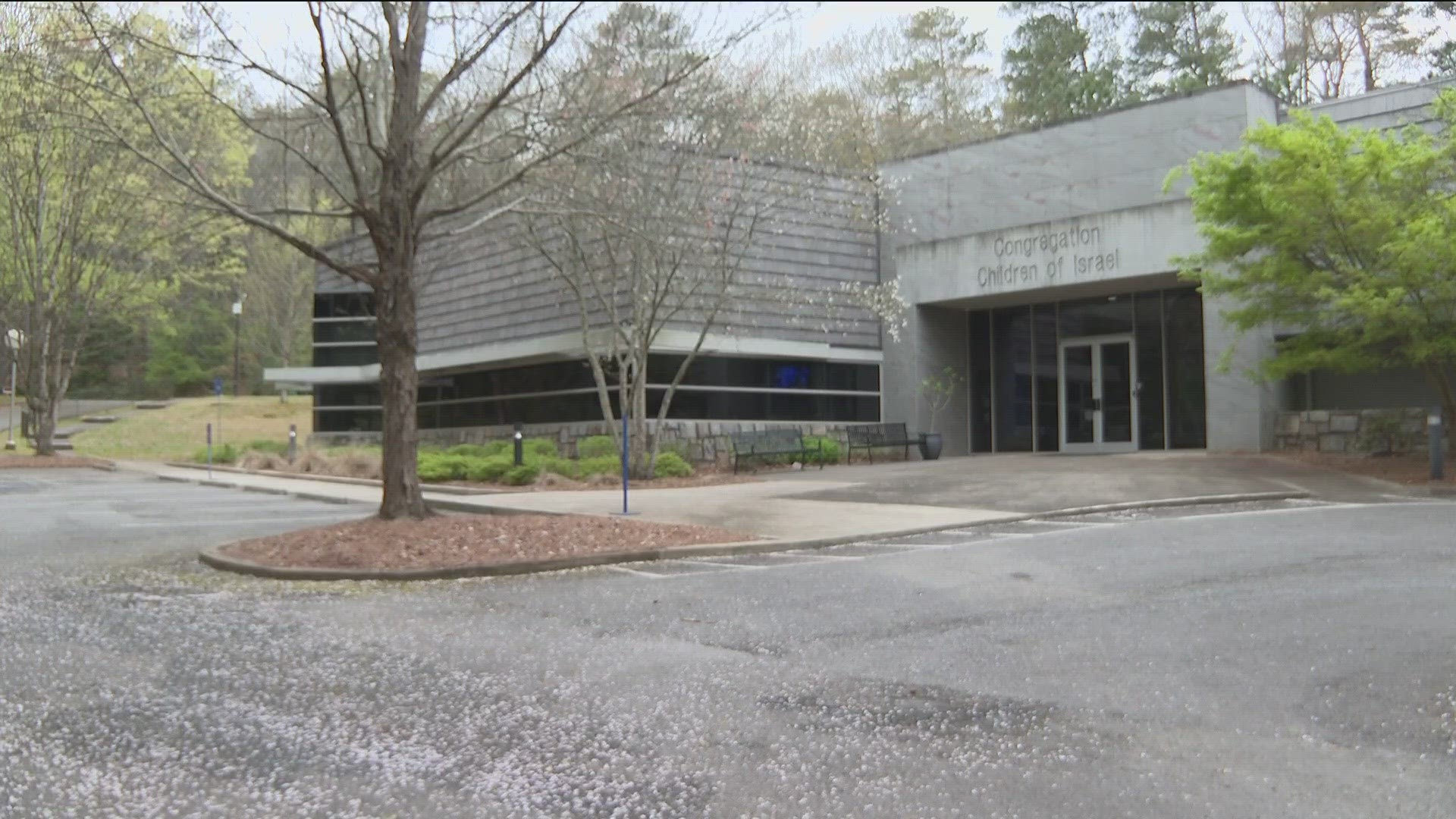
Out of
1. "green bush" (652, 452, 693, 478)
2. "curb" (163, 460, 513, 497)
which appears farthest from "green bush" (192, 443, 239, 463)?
"green bush" (652, 452, 693, 478)

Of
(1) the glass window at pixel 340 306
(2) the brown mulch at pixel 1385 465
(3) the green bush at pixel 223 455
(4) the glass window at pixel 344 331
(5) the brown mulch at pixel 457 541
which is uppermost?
(1) the glass window at pixel 340 306

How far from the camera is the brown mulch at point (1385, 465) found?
17859mm

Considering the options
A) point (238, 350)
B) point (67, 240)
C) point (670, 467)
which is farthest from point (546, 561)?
point (238, 350)

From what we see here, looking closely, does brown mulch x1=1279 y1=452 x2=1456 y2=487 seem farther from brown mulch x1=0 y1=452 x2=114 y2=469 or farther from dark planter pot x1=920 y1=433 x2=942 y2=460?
brown mulch x1=0 y1=452 x2=114 y2=469

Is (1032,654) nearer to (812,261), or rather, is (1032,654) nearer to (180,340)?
(812,261)

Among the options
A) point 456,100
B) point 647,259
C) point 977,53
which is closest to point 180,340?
point 977,53

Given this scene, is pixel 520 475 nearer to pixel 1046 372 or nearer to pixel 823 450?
pixel 823 450

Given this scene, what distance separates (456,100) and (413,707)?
12586 mm

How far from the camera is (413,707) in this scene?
5.93 meters

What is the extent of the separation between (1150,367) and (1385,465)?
703 cm

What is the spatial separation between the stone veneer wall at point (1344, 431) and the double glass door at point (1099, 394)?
3.84 m

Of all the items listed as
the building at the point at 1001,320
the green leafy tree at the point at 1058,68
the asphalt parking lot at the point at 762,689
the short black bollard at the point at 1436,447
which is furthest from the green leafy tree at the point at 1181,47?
the asphalt parking lot at the point at 762,689

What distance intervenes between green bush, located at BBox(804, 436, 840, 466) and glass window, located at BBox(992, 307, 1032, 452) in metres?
5.13

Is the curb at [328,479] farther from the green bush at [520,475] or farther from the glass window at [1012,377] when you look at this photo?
the glass window at [1012,377]
